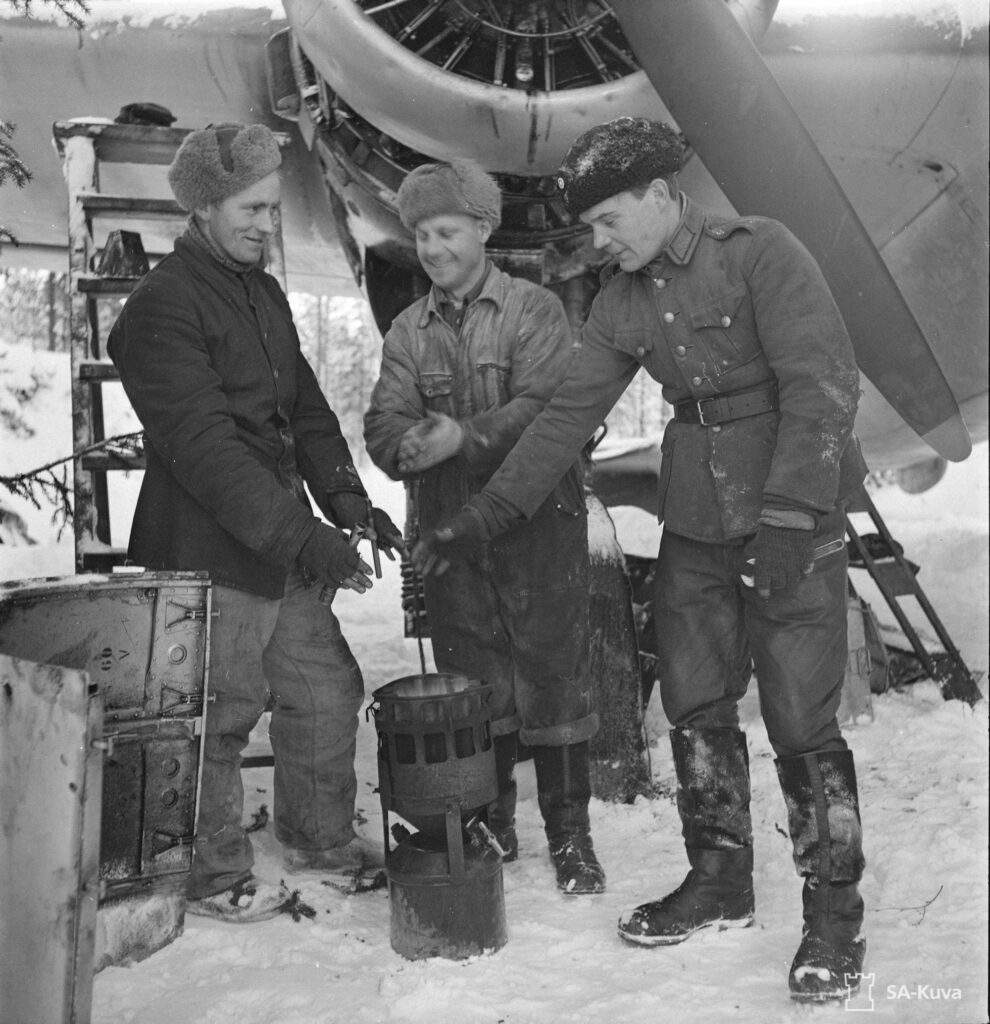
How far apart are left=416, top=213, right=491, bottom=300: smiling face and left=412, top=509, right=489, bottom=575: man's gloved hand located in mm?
781

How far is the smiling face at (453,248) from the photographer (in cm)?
294

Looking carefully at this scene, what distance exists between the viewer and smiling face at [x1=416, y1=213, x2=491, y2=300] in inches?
116

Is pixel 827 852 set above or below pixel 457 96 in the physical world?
below

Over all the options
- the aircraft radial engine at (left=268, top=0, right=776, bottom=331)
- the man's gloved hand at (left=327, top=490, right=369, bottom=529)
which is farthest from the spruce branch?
the man's gloved hand at (left=327, top=490, right=369, bottom=529)

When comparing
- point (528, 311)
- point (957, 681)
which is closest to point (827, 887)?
point (528, 311)

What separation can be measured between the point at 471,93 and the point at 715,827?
242cm

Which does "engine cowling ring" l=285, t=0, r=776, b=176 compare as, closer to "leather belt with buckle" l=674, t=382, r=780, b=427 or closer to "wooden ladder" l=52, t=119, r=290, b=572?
"wooden ladder" l=52, t=119, r=290, b=572

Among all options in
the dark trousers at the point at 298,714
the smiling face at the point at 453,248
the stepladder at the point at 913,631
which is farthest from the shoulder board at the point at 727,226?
the stepladder at the point at 913,631

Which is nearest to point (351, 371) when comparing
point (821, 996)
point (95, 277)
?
point (95, 277)

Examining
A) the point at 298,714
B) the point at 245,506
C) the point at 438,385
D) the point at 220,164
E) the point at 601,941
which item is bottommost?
the point at 601,941

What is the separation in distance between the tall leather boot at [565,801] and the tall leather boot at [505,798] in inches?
4.6

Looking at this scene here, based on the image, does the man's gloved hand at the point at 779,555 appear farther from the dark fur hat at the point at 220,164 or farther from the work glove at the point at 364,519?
the dark fur hat at the point at 220,164

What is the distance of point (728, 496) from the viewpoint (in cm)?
235

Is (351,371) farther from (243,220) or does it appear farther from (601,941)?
(601,941)
